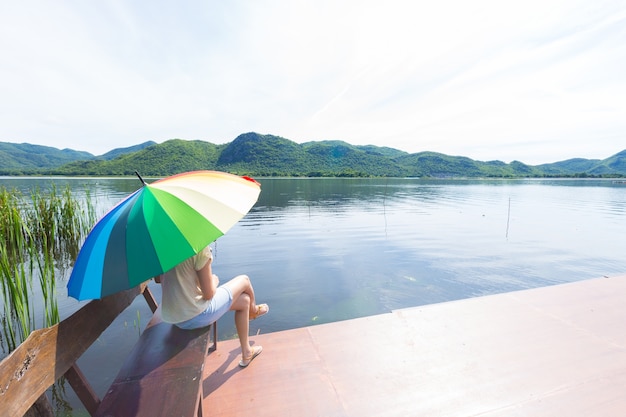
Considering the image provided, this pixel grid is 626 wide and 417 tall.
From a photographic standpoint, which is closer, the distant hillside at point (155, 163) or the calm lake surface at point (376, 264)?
the calm lake surface at point (376, 264)

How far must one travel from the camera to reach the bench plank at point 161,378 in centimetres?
163

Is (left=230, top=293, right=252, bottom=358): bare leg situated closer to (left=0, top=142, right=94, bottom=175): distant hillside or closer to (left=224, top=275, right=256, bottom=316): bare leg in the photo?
(left=224, top=275, right=256, bottom=316): bare leg

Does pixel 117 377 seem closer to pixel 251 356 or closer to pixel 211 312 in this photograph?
pixel 211 312

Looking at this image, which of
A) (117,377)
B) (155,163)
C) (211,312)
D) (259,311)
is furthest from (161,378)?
(155,163)

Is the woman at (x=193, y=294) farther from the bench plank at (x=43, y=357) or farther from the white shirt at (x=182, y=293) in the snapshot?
the bench plank at (x=43, y=357)

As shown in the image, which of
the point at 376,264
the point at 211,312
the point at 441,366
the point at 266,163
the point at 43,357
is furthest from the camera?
the point at 266,163

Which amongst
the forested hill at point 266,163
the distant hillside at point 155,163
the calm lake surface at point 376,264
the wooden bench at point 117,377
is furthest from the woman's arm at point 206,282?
the distant hillside at point 155,163

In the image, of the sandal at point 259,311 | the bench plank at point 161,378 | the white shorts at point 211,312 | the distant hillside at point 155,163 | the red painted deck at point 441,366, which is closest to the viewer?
the bench plank at point 161,378

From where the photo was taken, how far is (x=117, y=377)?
5.97ft

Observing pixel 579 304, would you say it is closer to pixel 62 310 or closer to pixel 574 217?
pixel 62 310

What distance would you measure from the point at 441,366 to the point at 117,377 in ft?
7.96

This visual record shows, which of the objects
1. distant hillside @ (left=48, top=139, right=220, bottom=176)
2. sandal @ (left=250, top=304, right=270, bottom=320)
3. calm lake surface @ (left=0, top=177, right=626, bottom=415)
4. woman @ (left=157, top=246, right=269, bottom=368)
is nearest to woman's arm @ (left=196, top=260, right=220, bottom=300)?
woman @ (left=157, top=246, right=269, bottom=368)

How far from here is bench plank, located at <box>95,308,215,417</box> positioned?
5.34 feet

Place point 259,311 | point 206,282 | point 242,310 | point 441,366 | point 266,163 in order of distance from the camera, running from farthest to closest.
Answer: point 266,163
point 259,311
point 242,310
point 441,366
point 206,282
